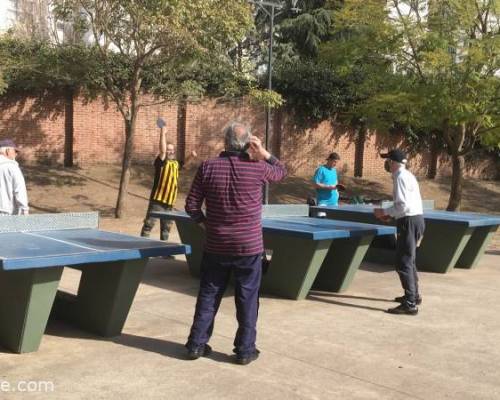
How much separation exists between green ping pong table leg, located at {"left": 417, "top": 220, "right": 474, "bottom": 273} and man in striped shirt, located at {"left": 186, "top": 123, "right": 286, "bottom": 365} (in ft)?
17.0

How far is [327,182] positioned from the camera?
10281 mm

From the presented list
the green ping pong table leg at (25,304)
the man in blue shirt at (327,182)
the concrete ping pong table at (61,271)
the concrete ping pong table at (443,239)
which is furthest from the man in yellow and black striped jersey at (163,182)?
the green ping pong table leg at (25,304)

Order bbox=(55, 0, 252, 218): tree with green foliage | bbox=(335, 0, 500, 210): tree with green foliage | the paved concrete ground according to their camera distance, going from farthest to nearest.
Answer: bbox=(335, 0, 500, 210): tree with green foliage, bbox=(55, 0, 252, 218): tree with green foliage, the paved concrete ground

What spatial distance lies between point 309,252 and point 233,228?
8.18 ft

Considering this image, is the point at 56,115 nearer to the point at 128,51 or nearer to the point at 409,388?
the point at 128,51

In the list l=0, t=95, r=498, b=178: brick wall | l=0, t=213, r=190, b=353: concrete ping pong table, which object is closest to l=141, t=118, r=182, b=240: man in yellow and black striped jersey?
l=0, t=213, r=190, b=353: concrete ping pong table

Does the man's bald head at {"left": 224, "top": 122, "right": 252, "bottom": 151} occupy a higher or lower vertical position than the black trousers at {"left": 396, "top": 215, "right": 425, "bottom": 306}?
higher

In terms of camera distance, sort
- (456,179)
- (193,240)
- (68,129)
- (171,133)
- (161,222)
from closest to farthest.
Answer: (193,240) → (161,222) → (456,179) → (68,129) → (171,133)

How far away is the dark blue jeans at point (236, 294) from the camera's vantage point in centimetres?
487

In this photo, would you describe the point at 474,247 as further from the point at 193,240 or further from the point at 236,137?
the point at 236,137

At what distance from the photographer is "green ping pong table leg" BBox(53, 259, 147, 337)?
544 centimetres

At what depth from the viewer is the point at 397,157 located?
684cm

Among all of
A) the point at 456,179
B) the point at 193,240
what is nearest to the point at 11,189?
the point at 193,240

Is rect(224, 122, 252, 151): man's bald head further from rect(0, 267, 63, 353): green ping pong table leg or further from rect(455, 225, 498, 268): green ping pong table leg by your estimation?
rect(455, 225, 498, 268): green ping pong table leg
